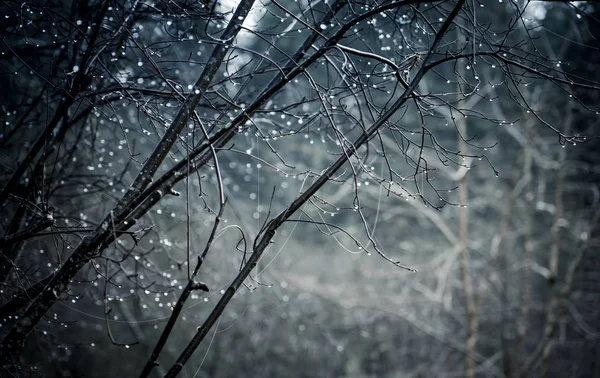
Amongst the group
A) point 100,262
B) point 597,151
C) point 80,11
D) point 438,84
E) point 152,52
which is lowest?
point 100,262

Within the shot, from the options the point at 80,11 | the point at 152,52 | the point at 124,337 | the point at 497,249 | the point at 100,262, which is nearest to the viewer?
the point at 152,52

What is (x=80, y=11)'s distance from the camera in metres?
3.41

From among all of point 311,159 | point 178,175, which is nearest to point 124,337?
point 311,159

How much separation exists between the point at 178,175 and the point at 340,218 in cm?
1176

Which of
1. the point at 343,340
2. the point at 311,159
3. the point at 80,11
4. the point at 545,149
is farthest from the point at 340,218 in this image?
the point at 80,11

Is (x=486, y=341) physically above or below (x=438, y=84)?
below

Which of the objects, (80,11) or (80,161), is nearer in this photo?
(80,11)

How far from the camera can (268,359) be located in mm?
10062

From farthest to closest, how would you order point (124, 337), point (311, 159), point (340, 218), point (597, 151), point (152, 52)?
1. point (340, 218)
2. point (311, 159)
3. point (124, 337)
4. point (597, 151)
5. point (152, 52)

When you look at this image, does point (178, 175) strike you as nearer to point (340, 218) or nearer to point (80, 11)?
point (80, 11)

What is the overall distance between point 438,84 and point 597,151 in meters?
4.21

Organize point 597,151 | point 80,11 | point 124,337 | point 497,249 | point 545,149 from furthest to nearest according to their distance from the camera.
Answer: point 124,337 < point 597,151 < point 545,149 < point 497,249 < point 80,11

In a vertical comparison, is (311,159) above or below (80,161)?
above

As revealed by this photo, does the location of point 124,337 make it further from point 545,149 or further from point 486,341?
point 545,149
